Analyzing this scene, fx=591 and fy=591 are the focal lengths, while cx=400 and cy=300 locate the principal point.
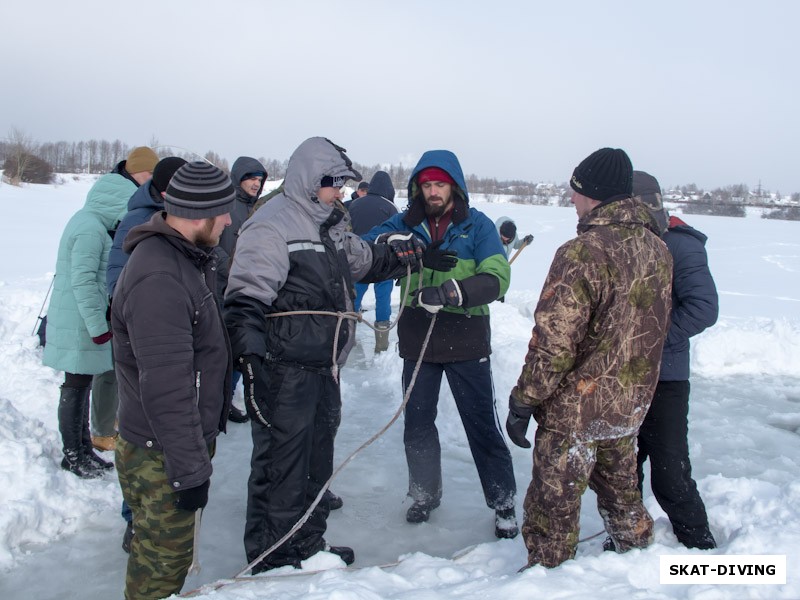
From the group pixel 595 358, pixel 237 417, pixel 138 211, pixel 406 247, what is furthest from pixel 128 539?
pixel 595 358

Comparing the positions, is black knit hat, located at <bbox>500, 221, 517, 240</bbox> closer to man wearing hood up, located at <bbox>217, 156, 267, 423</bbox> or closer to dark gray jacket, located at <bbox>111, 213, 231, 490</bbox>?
man wearing hood up, located at <bbox>217, 156, 267, 423</bbox>

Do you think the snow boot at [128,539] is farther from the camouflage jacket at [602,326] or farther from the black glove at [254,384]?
the camouflage jacket at [602,326]

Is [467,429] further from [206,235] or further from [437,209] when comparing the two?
[206,235]

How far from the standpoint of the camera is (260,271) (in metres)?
2.62

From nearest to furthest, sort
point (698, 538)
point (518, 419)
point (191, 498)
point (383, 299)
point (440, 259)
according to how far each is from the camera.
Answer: point (191, 498) → point (518, 419) → point (698, 538) → point (440, 259) → point (383, 299)

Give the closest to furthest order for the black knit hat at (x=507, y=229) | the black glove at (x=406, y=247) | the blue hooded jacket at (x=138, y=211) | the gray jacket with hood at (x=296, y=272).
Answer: the gray jacket with hood at (x=296, y=272)
the blue hooded jacket at (x=138, y=211)
the black glove at (x=406, y=247)
the black knit hat at (x=507, y=229)

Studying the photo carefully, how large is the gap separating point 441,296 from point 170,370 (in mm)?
1522

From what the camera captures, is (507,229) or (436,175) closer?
(436,175)

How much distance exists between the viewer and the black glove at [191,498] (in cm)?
214

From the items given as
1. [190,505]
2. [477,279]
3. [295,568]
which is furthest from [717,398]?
[190,505]

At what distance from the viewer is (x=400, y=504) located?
379 centimetres

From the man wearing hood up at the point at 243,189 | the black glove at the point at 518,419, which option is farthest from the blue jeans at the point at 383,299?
the black glove at the point at 518,419

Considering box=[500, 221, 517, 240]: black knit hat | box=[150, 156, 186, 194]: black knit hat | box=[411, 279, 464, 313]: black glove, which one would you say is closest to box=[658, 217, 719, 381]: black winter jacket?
box=[411, 279, 464, 313]: black glove

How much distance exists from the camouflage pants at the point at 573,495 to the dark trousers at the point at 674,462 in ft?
0.80
